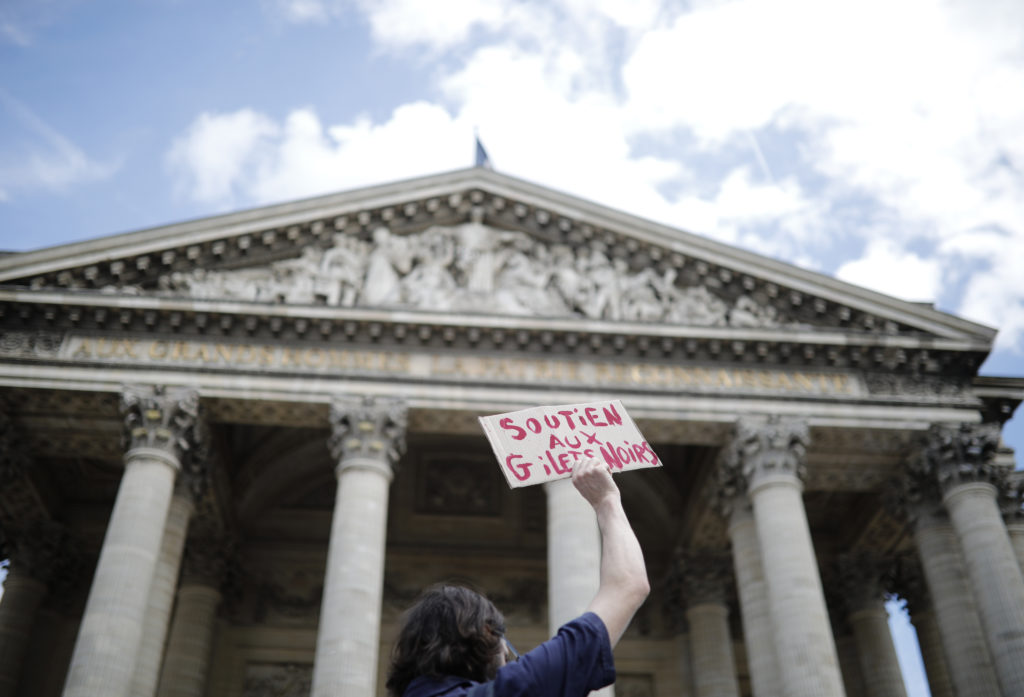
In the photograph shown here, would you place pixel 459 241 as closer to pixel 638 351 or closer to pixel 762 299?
pixel 638 351

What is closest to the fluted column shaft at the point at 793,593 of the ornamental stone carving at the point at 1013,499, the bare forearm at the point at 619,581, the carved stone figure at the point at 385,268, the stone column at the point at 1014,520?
the ornamental stone carving at the point at 1013,499

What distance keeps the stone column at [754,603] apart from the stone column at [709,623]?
10.4 feet

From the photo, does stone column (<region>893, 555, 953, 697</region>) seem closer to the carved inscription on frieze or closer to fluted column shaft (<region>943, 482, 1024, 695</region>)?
fluted column shaft (<region>943, 482, 1024, 695</region>)

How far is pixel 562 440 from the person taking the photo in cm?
380

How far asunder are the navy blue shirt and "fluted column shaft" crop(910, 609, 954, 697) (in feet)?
69.0

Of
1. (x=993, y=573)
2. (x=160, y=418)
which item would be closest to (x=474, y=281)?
(x=160, y=418)

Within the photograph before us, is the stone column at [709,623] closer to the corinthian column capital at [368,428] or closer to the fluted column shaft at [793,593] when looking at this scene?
the fluted column shaft at [793,593]

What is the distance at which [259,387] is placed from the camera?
1664 cm

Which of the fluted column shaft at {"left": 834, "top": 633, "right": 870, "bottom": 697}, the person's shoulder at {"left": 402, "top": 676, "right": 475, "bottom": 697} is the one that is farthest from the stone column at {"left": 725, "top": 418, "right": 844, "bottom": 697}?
the person's shoulder at {"left": 402, "top": 676, "right": 475, "bottom": 697}

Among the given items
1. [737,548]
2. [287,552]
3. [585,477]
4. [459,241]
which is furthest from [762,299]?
[585,477]

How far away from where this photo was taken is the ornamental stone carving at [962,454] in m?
16.7

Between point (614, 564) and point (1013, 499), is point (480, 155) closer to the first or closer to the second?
point (1013, 499)

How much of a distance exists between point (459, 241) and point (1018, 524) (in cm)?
1206

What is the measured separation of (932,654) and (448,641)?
21.5 m
